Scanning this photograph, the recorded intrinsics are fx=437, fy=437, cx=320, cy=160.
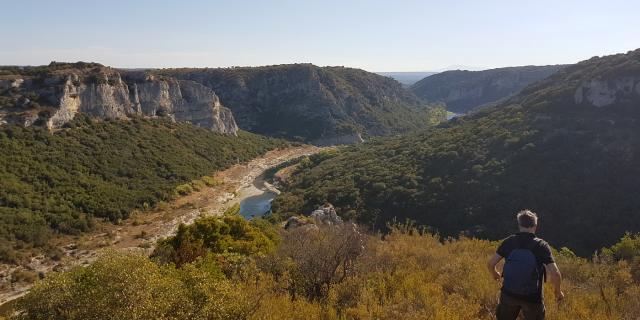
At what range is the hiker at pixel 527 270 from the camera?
239 inches

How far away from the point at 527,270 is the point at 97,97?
60785 millimetres

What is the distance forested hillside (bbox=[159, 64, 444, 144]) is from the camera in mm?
106375

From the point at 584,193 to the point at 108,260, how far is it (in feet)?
114

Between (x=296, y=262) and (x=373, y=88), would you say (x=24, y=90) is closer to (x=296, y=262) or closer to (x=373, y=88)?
(x=296, y=262)

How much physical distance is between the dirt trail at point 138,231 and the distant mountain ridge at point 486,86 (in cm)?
11461

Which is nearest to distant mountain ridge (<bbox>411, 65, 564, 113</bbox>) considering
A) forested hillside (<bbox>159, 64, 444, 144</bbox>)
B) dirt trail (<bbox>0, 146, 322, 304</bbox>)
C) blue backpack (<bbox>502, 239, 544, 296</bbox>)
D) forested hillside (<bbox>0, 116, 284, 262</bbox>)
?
forested hillside (<bbox>159, 64, 444, 144</bbox>)

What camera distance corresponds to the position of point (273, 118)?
4397 inches

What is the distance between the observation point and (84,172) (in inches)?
1806

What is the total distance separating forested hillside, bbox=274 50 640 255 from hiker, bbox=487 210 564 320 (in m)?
26.9

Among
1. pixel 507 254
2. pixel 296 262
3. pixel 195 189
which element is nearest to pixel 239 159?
pixel 195 189

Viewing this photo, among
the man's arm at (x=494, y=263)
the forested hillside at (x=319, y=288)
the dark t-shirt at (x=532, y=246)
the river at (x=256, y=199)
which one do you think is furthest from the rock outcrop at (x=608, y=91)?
the dark t-shirt at (x=532, y=246)

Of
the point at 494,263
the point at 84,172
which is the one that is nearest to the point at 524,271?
the point at 494,263

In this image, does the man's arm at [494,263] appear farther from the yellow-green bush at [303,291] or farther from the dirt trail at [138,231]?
the dirt trail at [138,231]

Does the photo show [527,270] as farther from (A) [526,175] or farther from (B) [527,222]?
(A) [526,175]
